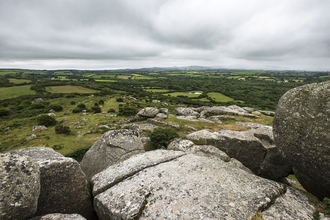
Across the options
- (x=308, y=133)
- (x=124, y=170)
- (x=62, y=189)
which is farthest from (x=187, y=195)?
(x=308, y=133)

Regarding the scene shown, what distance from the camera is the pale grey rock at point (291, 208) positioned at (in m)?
5.97

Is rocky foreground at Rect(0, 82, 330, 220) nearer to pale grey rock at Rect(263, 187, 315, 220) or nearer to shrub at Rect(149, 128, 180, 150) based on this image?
pale grey rock at Rect(263, 187, 315, 220)

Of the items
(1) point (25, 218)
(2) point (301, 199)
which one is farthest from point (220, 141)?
(1) point (25, 218)

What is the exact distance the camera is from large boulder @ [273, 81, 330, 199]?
7301 mm

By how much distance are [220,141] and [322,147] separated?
7.88 m

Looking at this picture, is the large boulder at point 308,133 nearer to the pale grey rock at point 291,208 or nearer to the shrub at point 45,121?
the pale grey rock at point 291,208

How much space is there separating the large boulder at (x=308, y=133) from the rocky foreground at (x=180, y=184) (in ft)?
0.12

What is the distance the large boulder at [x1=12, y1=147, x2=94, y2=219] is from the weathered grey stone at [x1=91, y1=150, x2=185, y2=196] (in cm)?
84

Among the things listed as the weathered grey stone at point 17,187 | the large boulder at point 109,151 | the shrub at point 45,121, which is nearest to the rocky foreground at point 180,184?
the weathered grey stone at point 17,187

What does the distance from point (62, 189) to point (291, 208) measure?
11414 mm

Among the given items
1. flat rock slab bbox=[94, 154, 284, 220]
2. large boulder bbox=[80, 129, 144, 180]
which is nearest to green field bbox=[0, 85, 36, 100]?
large boulder bbox=[80, 129, 144, 180]

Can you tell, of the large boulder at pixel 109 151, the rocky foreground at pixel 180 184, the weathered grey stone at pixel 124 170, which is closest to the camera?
the rocky foreground at pixel 180 184

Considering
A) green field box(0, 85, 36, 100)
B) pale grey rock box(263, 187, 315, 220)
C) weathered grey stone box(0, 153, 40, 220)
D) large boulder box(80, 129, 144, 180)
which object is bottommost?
green field box(0, 85, 36, 100)

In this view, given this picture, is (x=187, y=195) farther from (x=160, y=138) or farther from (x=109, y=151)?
(x=160, y=138)
